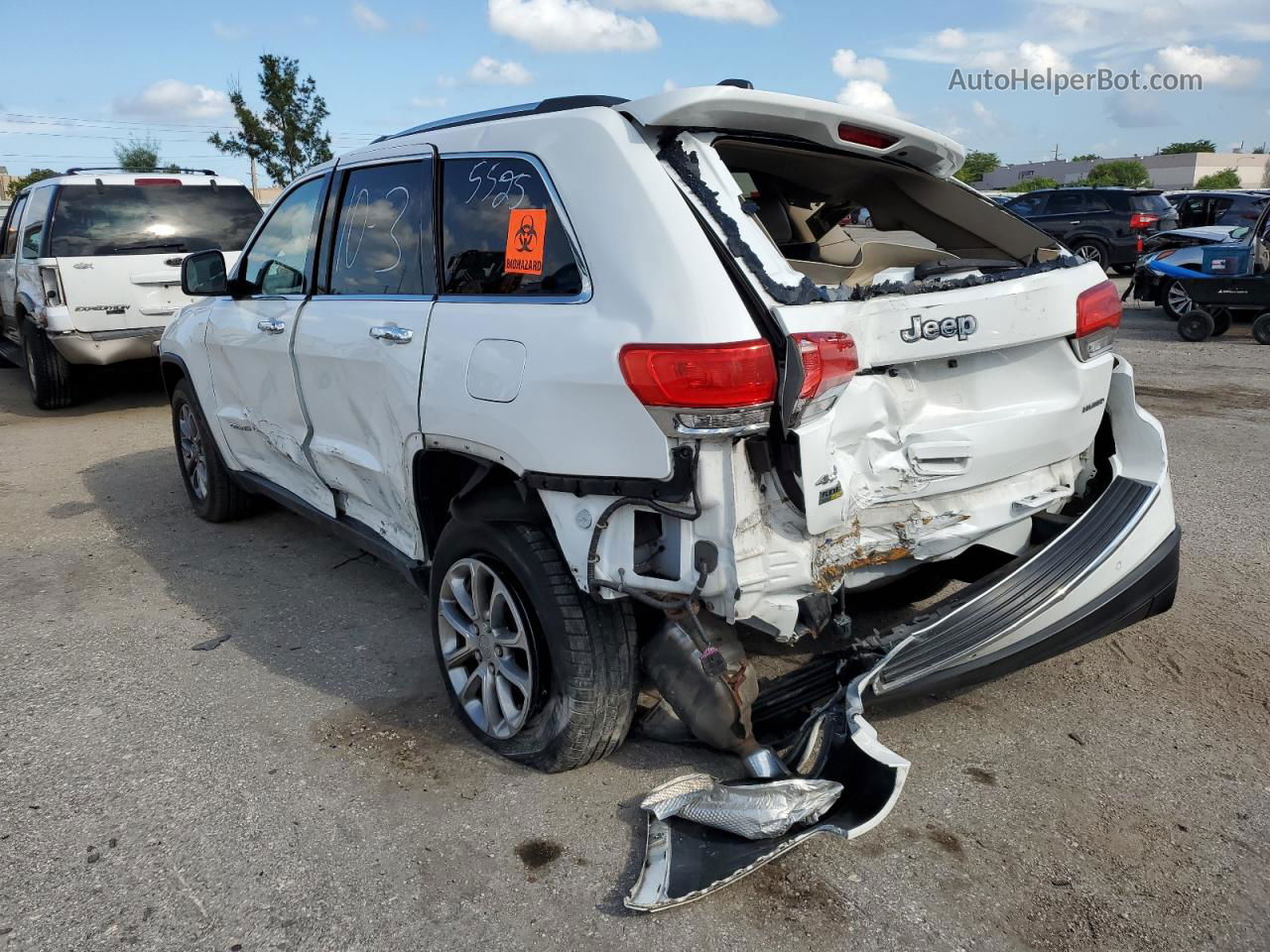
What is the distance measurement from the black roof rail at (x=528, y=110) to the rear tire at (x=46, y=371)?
740 centimetres

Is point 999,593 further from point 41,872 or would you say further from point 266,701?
point 41,872

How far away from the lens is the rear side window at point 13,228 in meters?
9.92

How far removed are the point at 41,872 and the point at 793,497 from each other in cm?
229

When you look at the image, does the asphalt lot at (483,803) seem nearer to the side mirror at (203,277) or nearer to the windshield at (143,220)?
the side mirror at (203,277)

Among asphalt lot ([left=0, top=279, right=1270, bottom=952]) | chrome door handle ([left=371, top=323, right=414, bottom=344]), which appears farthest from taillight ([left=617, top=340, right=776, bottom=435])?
asphalt lot ([left=0, top=279, right=1270, bottom=952])

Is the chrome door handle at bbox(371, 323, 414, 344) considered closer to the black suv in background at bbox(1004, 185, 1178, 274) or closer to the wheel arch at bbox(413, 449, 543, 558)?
the wheel arch at bbox(413, 449, 543, 558)


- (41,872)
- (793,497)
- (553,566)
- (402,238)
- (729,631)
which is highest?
(402,238)

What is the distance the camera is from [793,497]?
251cm

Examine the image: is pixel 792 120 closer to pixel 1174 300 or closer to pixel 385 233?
pixel 385 233

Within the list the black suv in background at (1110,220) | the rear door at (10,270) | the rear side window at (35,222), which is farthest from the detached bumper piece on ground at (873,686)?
Result: the black suv in background at (1110,220)

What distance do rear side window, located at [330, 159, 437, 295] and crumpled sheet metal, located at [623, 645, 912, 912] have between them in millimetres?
1837

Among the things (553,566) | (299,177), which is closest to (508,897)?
(553,566)

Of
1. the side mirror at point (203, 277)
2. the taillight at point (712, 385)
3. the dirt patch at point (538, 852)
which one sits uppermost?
the side mirror at point (203, 277)

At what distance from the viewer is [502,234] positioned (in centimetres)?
299
